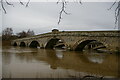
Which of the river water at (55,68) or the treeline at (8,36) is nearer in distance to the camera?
the river water at (55,68)

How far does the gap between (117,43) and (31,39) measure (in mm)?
16061

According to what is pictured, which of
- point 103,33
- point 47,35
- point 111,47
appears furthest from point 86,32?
point 47,35

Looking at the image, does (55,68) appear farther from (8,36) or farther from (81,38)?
(8,36)

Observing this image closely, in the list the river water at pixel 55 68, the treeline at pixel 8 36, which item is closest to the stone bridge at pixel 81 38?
the river water at pixel 55 68

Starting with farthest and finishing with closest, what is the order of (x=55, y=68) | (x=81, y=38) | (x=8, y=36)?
(x=8, y=36) < (x=81, y=38) < (x=55, y=68)

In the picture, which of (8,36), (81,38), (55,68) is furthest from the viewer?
(8,36)

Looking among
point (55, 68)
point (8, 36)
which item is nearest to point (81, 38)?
point (55, 68)

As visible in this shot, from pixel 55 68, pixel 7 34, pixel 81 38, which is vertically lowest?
pixel 55 68

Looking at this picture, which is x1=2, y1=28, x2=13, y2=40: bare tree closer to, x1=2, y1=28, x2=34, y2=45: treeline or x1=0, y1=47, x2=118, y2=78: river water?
x1=2, y1=28, x2=34, y2=45: treeline

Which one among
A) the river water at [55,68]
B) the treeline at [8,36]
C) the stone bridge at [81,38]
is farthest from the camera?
the treeline at [8,36]

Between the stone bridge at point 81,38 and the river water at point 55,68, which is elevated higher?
the stone bridge at point 81,38

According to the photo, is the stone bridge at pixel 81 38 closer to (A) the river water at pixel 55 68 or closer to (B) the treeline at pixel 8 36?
(A) the river water at pixel 55 68

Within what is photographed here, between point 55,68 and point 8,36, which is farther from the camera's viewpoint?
point 8,36

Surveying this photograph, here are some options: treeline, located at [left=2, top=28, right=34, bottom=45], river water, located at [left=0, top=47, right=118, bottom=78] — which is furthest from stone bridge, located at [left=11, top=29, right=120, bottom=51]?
treeline, located at [left=2, top=28, right=34, bottom=45]
